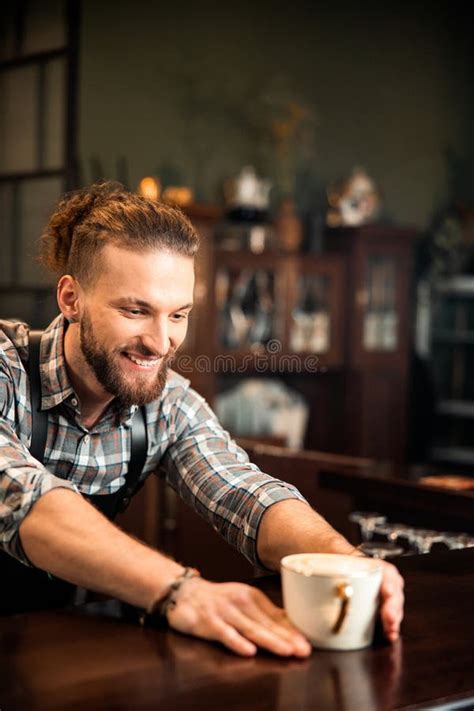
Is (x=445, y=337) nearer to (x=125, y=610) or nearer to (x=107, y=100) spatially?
(x=107, y=100)

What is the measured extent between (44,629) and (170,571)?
0.19 metres

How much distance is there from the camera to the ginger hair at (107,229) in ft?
5.91

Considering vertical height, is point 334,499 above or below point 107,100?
below

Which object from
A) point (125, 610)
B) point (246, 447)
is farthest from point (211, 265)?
point (125, 610)

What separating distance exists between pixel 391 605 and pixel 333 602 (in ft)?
0.33

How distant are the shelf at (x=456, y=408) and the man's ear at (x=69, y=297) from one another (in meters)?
5.81

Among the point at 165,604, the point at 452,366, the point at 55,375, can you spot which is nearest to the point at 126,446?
the point at 55,375

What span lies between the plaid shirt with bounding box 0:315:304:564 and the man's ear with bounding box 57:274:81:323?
0.05m

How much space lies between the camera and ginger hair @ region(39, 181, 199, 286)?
5.91 feet

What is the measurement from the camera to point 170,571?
1.38m

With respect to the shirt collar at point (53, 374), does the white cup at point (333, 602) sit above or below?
below

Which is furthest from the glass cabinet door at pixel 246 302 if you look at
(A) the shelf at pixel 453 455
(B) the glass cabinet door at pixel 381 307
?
(A) the shelf at pixel 453 455

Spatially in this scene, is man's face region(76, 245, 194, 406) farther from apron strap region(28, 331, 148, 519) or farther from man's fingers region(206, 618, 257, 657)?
man's fingers region(206, 618, 257, 657)

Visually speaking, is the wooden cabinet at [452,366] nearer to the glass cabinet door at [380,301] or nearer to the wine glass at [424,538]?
the glass cabinet door at [380,301]
